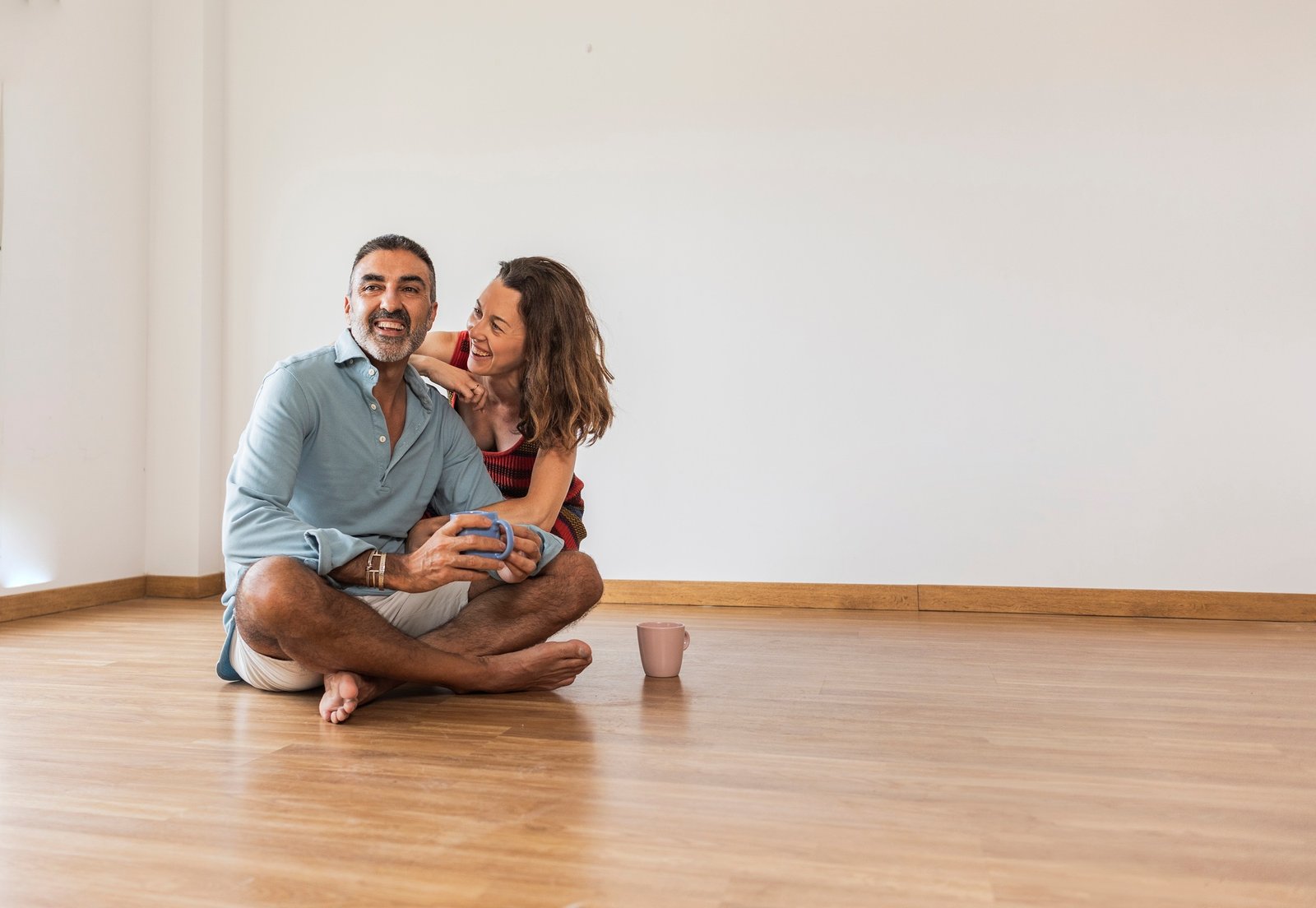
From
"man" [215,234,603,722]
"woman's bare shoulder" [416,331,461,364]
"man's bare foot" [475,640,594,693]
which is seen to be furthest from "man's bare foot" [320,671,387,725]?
"woman's bare shoulder" [416,331,461,364]

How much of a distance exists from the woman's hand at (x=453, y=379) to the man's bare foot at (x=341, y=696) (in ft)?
2.36

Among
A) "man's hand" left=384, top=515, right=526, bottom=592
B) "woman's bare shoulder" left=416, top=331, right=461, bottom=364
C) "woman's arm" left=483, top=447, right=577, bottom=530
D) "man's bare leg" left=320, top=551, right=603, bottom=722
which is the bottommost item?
"man's bare leg" left=320, top=551, right=603, bottom=722

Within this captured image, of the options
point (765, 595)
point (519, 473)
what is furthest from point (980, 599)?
point (519, 473)

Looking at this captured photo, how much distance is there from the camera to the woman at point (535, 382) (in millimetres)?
2332

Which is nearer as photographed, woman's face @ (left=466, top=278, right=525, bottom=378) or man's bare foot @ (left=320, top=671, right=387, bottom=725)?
man's bare foot @ (left=320, top=671, right=387, bottom=725)

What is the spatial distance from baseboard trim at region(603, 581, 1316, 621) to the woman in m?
1.15

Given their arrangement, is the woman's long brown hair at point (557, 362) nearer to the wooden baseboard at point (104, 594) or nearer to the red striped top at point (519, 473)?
the red striped top at point (519, 473)

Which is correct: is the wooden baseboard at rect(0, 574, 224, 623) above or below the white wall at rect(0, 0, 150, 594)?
below

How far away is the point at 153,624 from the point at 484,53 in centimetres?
230

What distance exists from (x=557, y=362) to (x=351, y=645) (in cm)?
80

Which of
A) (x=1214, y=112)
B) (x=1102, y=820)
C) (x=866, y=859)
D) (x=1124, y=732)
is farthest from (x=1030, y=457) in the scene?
(x=866, y=859)

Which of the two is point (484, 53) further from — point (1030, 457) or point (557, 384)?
point (1030, 457)

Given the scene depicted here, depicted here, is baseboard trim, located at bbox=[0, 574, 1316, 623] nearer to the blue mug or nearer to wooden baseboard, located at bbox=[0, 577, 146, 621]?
wooden baseboard, located at bbox=[0, 577, 146, 621]

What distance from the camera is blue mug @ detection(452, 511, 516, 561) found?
1.89 meters
